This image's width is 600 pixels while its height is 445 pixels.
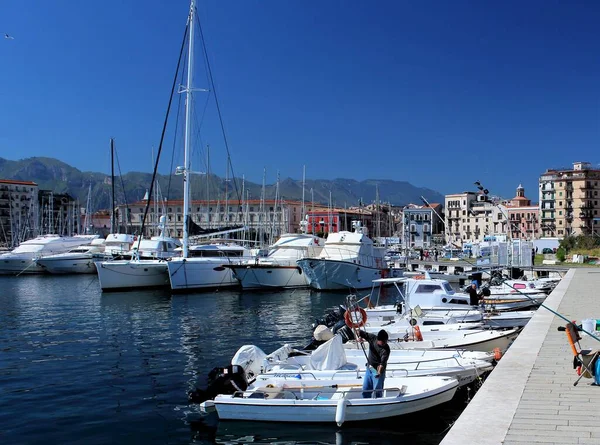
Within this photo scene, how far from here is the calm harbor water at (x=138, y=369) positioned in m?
13.3

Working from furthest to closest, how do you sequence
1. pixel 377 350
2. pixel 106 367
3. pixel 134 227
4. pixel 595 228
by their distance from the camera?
1. pixel 134 227
2. pixel 595 228
3. pixel 106 367
4. pixel 377 350

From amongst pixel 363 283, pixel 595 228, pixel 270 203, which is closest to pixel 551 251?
pixel 595 228

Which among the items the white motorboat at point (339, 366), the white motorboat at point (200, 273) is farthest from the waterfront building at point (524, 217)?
the white motorboat at point (339, 366)

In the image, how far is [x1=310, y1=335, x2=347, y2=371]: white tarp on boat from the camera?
15.8 metres

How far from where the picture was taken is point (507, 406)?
9.21m

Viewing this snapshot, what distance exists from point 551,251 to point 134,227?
96.6 metres

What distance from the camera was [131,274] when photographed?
1908 inches

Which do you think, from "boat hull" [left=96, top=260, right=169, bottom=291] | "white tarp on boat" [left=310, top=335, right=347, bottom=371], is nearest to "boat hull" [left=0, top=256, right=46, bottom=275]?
"boat hull" [left=96, top=260, right=169, bottom=291]

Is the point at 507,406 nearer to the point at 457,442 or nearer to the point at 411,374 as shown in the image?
the point at 457,442

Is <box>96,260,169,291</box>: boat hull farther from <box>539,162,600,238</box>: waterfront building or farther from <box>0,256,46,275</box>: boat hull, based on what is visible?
<box>539,162,600,238</box>: waterfront building

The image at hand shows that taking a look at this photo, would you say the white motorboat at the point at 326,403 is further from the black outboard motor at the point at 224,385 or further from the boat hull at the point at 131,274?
the boat hull at the point at 131,274

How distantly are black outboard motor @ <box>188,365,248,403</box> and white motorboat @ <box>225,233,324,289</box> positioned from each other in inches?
1382

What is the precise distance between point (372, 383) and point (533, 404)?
15.4 feet

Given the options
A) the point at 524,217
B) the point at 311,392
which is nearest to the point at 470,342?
the point at 311,392
